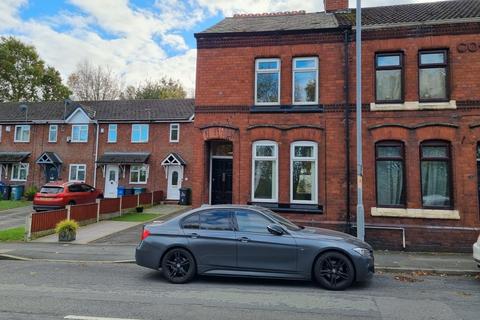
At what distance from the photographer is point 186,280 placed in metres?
7.21

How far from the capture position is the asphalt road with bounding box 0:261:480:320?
538 cm

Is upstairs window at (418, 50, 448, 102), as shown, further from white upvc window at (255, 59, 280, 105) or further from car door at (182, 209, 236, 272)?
car door at (182, 209, 236, 272)

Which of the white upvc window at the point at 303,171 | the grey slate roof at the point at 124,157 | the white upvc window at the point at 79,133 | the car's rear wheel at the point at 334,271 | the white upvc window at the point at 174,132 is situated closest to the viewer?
the car's rear wheel at the point at 334,271

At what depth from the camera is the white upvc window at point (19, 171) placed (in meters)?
28.9

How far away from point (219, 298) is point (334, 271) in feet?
7.51

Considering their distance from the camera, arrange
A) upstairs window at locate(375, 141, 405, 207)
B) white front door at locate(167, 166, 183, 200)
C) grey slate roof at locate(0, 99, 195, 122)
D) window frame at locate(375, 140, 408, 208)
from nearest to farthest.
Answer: window frame at locate(375, 140, 408, 208), upstairs window at locate(375, 141, 405, 207), white front door at locate(167, 166, 183, 200), grey slate roof at locate(0, 99, 195, 122)

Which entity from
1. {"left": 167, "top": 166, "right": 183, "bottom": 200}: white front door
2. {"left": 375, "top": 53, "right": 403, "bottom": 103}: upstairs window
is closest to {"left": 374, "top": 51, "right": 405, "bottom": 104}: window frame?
{"left": 375, "top": 53, "right": 403, "bottom": 103}: upstairs window

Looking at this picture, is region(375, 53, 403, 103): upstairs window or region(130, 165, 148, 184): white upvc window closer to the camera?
region(375, 53, 403, 103): upstairs window

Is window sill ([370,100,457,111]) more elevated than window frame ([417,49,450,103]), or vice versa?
window frame ([417,49,450,103])

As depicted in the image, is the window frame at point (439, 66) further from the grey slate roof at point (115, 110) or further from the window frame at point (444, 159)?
the grey slate roof at point (115, 110)

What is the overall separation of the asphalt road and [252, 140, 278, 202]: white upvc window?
5.11 metres

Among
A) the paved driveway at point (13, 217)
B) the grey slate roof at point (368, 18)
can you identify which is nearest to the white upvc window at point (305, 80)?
the grey slate roof at point (368, 18)

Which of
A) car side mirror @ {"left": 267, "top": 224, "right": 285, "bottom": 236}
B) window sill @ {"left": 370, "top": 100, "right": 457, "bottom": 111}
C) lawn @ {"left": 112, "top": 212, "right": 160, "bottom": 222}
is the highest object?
window sill @ {"left": 370, "top": 100, "right": 457, "bottom": 111}

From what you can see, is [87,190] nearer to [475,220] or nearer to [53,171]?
[53,171]
